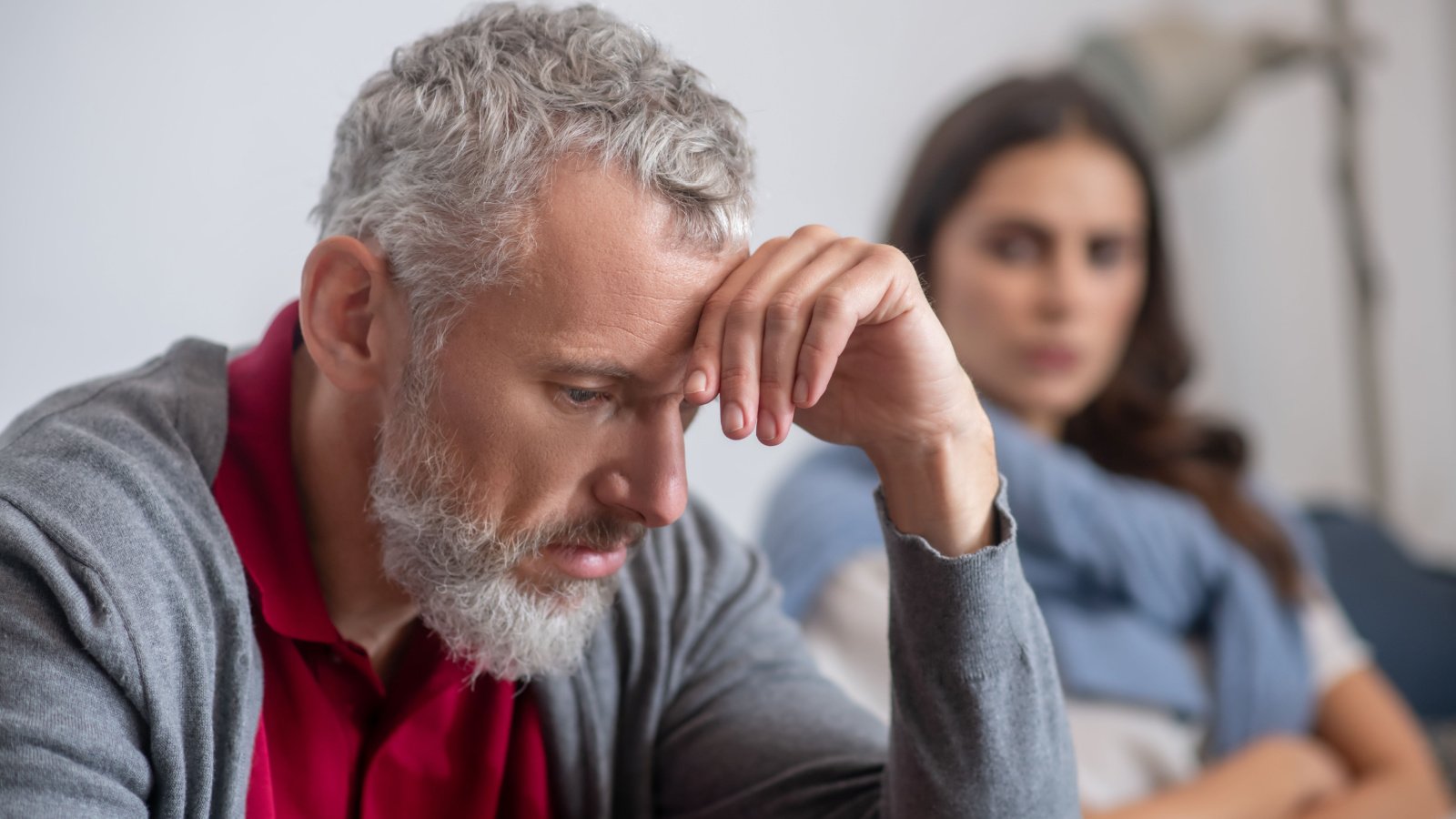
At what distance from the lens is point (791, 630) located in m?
1.10

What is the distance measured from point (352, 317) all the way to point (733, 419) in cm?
27

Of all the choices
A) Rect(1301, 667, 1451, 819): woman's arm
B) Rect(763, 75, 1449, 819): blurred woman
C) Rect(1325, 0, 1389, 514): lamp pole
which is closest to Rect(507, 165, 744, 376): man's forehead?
Rect(763, 75, 1449, 819): blurred woman

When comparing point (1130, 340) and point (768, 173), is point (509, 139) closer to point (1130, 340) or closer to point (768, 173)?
point (768, 173)

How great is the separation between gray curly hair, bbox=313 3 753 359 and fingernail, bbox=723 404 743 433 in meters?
0.11

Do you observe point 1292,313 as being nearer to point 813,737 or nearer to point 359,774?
point 813,737

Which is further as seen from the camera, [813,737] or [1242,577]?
[1242,577]

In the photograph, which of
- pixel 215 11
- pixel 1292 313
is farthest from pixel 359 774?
pixel 1292 313

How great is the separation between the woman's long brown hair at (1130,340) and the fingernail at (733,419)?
880 mm

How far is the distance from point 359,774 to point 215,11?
2.48 feet

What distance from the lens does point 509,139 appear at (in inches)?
31.4

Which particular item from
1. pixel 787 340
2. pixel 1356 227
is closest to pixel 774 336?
pixel 787 340

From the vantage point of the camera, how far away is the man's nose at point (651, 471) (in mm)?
819

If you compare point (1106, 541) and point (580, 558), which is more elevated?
point (580, 558)

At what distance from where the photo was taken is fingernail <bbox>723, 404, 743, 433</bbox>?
2.52 feet
